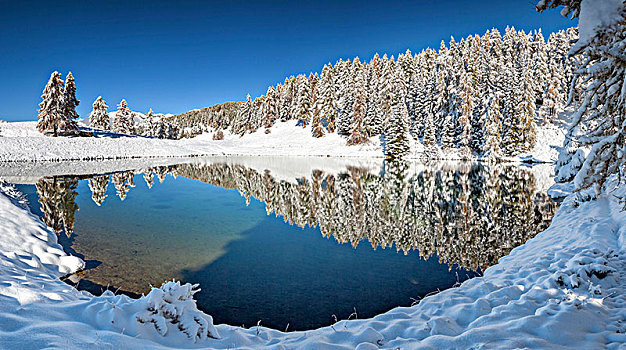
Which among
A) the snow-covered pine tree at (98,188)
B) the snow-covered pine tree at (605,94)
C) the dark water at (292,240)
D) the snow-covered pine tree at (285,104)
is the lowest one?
the dark water at (292,240)

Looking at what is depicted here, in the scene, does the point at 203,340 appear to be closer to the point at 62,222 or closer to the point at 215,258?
the point at 215,258

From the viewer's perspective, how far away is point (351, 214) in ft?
49.1

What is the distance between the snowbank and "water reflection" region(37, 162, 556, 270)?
141 inches

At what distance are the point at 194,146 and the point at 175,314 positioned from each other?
219 ft

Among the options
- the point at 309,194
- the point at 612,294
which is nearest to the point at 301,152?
the point at 309,194

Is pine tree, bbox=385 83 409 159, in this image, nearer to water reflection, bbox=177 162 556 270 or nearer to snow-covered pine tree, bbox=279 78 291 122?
water reflection, bbox=177 162 556 270

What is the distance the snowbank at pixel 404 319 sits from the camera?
11.2 ft

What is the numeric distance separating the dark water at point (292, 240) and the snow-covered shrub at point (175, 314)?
2.34 metres

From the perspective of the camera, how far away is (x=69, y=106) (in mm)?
52781

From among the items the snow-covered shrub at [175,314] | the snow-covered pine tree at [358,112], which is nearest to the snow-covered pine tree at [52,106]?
the snow-covered pine tree at [358,112]

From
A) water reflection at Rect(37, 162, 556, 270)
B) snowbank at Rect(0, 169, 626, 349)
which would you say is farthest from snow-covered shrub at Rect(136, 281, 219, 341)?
water reflection at Rect(37, 162, 556, 270)

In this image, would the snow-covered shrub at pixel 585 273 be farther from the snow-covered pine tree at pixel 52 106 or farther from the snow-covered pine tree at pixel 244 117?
the snow-covered pine tree at pixel 244 117

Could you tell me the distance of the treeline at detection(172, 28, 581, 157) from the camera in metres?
52.3

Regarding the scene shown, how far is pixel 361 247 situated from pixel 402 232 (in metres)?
2.40
